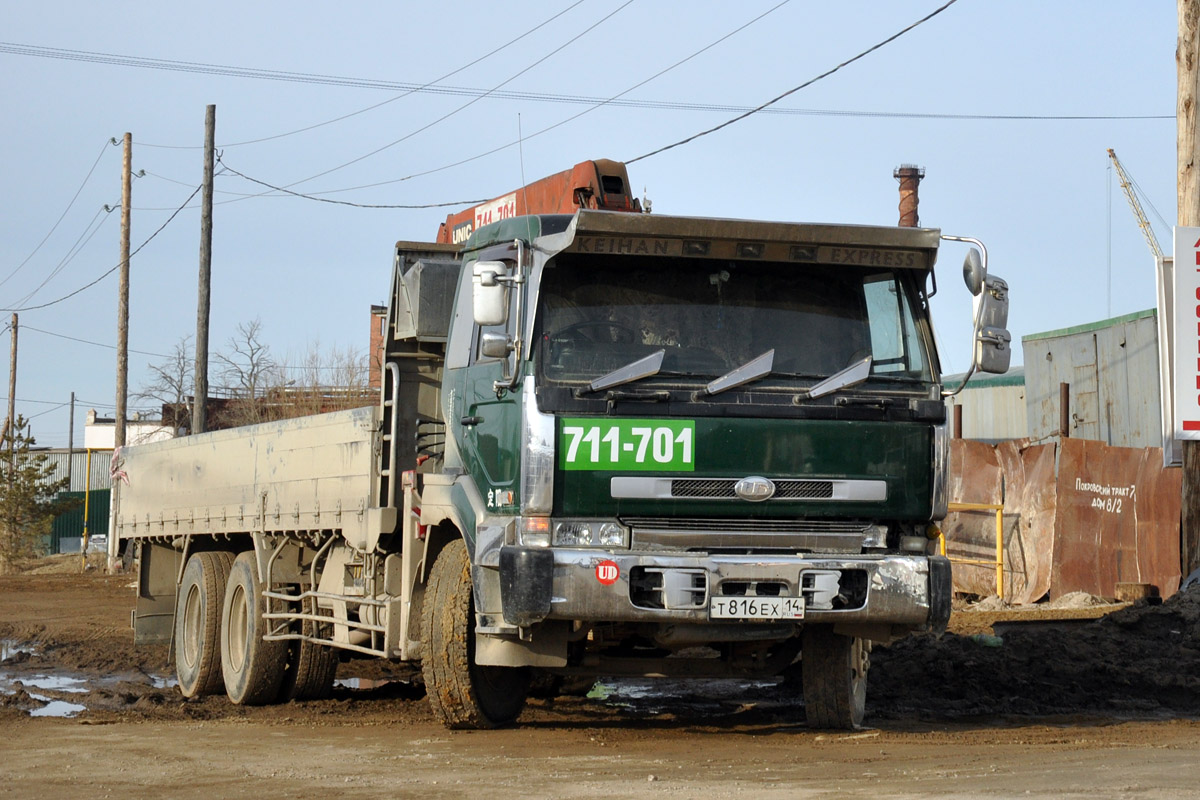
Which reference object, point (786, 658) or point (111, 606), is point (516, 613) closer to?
point (786, 658)

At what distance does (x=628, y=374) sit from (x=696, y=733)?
2.57m

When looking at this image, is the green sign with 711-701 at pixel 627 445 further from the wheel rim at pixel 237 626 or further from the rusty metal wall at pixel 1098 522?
the rusty metal wall at pixel 1098 522

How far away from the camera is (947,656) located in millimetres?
11570

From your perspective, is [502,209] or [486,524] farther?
[502,209]

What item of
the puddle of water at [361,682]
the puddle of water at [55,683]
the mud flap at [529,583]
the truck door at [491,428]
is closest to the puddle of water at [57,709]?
the puddle of water at [55,683]

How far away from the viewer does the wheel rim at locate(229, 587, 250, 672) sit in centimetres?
1179

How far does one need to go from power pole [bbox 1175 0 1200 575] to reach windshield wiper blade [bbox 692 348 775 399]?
7054 millimetres

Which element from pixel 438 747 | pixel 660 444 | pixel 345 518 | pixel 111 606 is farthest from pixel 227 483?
pixel 111 606

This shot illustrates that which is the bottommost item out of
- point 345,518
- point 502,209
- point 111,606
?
point 111,606

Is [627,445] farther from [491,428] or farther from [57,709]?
[57,709]

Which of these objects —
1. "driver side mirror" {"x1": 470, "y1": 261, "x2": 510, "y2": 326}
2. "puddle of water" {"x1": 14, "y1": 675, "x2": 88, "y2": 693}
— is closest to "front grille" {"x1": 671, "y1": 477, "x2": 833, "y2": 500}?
"driver side mirror" {"x1": 470, "y1": 261, "x2": 510, "y2": 326}

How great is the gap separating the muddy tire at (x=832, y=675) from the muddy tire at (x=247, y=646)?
4607 millimetres

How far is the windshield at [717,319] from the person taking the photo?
24.9ft

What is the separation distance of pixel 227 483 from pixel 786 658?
553 centimetres
